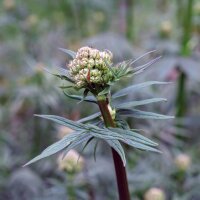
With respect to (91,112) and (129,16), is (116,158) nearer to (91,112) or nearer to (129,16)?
(91,112)

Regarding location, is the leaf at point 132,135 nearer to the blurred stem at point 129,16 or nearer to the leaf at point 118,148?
the leaf at point 118,148

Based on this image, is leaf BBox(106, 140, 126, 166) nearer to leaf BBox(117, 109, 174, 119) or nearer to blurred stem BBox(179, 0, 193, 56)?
leaf BBox(117, 109, 174, 119)

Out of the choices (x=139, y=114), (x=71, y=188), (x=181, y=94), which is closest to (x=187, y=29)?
(x=181, y=94)

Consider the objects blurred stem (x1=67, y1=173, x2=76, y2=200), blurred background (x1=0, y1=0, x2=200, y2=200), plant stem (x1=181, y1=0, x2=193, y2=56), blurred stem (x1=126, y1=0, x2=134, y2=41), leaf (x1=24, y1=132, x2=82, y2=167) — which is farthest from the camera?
blurred stem (x1=126, y1=0, x2=134, y2=41)

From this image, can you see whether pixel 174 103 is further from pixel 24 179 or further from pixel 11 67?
pixel 11 67

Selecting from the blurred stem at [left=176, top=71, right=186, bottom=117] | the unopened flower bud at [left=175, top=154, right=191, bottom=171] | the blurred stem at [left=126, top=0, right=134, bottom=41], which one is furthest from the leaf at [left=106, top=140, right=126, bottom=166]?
the blurred stem at [left=126, top=0, right=134, bottom=41]
